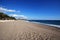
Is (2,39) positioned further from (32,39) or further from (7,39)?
(32,39)

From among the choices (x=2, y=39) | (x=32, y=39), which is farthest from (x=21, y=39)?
(x=2, y=39)

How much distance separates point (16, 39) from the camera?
7086 millimetres

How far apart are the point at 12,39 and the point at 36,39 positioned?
178cm

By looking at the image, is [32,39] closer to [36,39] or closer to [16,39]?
[36,39]


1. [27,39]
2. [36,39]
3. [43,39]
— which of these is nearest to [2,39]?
[27,39]

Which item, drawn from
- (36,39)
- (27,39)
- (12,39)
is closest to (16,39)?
(12,39)

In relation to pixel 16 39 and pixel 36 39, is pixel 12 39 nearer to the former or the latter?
pixel 16 39

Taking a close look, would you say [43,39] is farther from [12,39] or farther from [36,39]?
[12,39]

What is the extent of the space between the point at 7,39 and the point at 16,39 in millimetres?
671

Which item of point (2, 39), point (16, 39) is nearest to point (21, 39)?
point (16, 39)

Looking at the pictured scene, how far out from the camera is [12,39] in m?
7.08

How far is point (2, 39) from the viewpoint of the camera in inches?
280

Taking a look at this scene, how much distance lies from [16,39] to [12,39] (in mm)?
295

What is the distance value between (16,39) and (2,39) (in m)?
1.04
